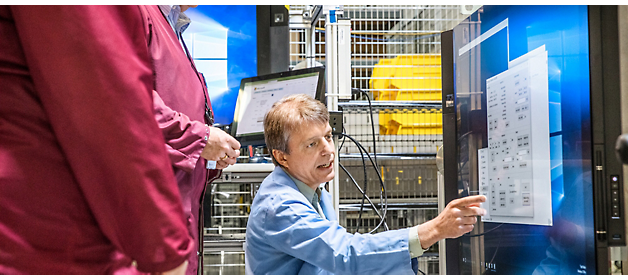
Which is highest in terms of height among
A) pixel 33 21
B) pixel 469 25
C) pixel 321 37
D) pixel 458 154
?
pixel 321 37

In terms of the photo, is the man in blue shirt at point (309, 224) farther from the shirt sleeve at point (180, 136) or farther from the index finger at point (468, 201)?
the shirt sleeve at point (180, 136)

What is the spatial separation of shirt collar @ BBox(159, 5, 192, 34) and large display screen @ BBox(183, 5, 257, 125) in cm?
100

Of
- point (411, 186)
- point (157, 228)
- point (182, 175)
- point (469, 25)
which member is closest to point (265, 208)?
point (182, 175)

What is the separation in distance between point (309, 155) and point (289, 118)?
0.12 meters

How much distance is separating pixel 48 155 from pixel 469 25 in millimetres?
1350

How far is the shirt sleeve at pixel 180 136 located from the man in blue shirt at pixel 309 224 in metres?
0.27

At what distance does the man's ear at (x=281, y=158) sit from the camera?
1319mm

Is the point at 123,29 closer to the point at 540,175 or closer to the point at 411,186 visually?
the point at 540,175

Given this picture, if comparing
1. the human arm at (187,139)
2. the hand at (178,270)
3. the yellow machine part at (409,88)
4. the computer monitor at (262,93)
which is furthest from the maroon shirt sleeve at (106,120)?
the yellow machine part at (409,88)

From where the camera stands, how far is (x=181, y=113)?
959 mm

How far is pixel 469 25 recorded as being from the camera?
155cm

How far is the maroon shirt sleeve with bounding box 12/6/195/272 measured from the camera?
0.51 meters

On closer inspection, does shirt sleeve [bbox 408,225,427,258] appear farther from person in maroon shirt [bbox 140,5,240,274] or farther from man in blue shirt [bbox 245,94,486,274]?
person in maroon shirt [bbox 140,5,240,274]

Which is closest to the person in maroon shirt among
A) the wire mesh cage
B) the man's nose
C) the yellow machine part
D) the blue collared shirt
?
the blue collared shirt
